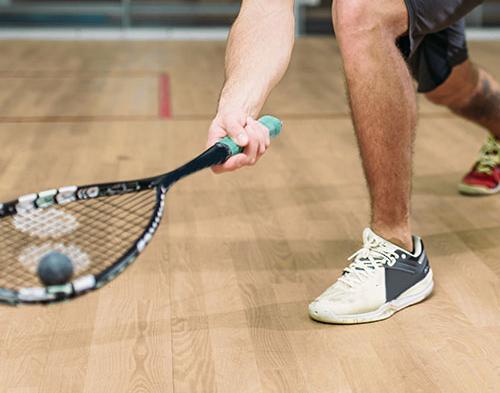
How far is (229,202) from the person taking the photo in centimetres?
251

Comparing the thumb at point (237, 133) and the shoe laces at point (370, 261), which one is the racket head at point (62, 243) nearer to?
the thumb at point (237, 133)

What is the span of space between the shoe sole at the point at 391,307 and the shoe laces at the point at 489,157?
0.79 m

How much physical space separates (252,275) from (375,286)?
1.03 feet

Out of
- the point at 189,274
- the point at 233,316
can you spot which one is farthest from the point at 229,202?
the point at 233,316

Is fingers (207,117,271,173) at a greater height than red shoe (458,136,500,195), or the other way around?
fingers (207,117,271,173)

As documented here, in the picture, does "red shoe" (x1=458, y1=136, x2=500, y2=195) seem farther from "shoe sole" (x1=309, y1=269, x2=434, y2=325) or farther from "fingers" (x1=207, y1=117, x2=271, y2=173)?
"fingers" (x1=207, y1=117, x2=271, y2=173)

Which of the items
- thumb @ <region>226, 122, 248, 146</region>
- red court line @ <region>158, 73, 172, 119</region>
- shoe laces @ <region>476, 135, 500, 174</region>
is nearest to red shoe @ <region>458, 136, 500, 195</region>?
shoe laces @ <region>476, 135, 500, 174</region>

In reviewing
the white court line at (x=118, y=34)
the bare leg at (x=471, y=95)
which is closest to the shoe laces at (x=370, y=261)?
the bare leg at (x=471, y=95)

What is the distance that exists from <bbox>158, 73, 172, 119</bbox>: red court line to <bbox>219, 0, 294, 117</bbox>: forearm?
77.0 inches

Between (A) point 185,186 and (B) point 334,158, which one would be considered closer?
(A) point 185,186

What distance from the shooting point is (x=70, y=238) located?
1344 mm

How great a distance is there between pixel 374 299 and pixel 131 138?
174 centimetres

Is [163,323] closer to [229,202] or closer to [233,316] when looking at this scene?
[233,316]

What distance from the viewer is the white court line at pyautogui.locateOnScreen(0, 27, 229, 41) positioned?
706 centimetres
